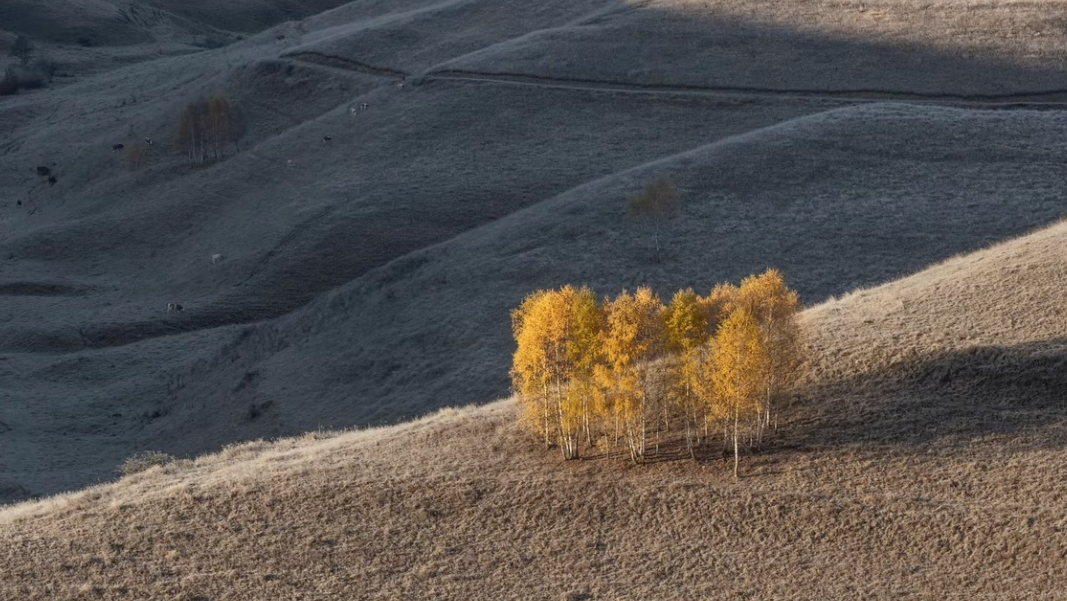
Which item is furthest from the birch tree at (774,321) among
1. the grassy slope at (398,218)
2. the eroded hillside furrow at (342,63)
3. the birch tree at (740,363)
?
the eroded hillside furrow at (342,63)

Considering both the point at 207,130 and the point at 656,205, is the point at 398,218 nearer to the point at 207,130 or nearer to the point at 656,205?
the point at 656,205

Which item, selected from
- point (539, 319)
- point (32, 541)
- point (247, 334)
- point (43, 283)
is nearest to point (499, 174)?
point (247, 334)

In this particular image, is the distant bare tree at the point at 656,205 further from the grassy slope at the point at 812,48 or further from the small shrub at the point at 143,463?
the small shrub at the point at 143,463

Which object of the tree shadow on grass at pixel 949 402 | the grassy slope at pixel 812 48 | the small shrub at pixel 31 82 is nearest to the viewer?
the tree shadow on grass at pixel 949 402

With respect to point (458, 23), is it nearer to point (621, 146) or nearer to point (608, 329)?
point (621, 146)

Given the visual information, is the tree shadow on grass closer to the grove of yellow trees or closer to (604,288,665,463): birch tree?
the grove of yellow trees

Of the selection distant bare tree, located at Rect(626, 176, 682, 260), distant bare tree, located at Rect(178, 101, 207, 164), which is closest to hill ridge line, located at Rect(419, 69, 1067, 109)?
distant bare tree, located at Rect(178, 101, 207, 164)
